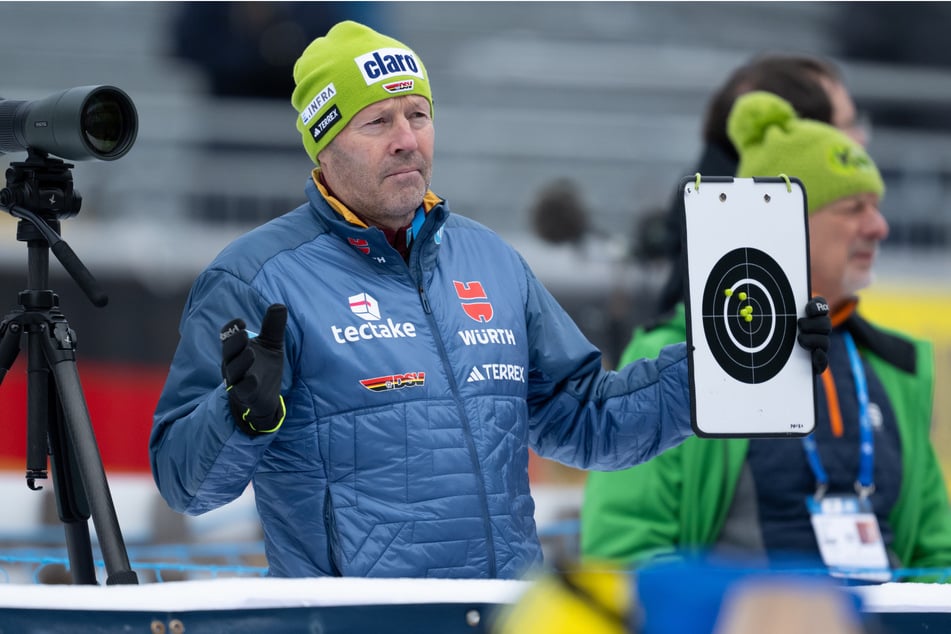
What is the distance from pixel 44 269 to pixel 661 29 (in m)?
9.93

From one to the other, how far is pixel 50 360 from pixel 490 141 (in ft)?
24.5

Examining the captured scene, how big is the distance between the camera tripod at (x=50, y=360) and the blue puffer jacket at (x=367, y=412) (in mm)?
152

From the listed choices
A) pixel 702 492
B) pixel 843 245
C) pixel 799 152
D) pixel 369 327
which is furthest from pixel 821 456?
pixel 369 327

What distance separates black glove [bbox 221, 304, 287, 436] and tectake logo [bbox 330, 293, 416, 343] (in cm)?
27

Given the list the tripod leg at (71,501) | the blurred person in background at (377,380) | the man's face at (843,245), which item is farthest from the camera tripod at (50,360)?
the man's face at (843,245)

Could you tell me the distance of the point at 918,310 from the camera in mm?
7832

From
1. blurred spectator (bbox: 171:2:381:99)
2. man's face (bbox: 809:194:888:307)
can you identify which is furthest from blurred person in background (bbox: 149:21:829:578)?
blurred spectator (bbox: 171:2:381:99)

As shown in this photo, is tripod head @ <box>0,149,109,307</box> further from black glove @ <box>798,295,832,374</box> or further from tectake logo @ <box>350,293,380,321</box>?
black glove @ <box>798,295,832,374</box>

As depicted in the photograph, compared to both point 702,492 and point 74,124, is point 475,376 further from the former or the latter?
point 702,492

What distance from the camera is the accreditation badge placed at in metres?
3.32

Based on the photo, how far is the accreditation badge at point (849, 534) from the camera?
3324mm

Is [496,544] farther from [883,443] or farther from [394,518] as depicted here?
[883,443]

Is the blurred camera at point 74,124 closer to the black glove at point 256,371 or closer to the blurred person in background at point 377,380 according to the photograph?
the blurred person in background at point 377,380

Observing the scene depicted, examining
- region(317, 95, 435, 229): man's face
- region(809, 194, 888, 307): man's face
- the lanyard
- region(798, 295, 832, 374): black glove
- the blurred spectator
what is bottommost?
the lanyard
